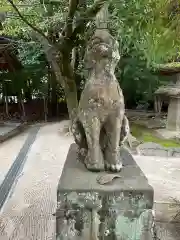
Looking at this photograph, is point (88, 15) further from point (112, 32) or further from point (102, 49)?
point (102, 49)

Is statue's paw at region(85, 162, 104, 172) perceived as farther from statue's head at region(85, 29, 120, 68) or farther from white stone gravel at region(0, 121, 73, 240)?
white stone gravel at region(0, 121, 73, 240)

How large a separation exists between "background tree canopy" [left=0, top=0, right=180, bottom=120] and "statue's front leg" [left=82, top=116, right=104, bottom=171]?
0.69 m

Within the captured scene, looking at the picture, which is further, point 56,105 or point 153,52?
point 56,105

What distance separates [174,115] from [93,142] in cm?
590

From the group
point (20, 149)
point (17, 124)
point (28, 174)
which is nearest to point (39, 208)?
point (28, 174)

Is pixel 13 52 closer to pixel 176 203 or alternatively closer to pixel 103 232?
pixel 176 203

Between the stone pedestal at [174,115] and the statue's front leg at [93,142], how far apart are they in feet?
19.0

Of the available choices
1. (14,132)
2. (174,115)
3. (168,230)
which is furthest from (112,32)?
(14,132)

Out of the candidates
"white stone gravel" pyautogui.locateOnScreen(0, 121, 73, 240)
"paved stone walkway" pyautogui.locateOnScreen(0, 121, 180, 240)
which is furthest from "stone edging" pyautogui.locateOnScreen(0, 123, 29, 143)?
"white stone gravel" pyautogui.locateOnScreen(0, 121, 73, 240)

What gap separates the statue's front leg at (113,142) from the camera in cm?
210

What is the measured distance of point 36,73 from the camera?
10.8m

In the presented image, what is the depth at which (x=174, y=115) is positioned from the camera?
7.66 meters

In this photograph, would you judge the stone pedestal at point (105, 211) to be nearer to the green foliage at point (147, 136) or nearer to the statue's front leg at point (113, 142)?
the statue's front leg at point (113, 142)

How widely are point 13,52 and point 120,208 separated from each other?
8.83 metres
